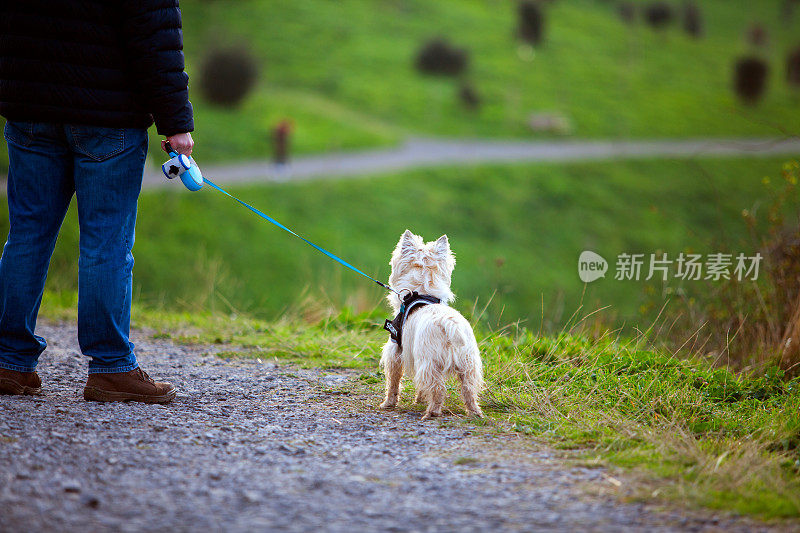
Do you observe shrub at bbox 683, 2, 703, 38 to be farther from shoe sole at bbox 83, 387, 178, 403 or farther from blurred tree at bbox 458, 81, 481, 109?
shoe sole at bbox 83, 387, 178, 403

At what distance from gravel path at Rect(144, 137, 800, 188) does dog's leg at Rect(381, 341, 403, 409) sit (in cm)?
1512

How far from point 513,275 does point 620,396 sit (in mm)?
12303

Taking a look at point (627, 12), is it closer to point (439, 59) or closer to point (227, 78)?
point (439, 59)

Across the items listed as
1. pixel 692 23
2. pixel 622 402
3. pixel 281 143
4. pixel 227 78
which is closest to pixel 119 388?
pixel 622 402

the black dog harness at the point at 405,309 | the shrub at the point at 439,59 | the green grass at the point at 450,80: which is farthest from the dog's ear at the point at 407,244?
the shrub at the point at 439,59

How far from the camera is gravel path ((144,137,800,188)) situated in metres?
20.6

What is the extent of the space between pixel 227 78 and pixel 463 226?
11.1 metres

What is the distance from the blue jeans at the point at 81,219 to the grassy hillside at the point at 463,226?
5157 millimetres

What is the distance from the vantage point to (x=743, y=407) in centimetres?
462

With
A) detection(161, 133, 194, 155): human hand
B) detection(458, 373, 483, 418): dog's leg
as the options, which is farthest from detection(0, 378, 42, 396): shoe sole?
detection(458, 373, 483, 418): dog's leg

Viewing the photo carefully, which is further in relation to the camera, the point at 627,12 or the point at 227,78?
the point at 627,12

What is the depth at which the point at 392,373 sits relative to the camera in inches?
171

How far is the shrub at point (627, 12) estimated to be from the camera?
168ft

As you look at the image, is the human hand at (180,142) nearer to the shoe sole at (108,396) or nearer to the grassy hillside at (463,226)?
the shoe sole at (108,396)
